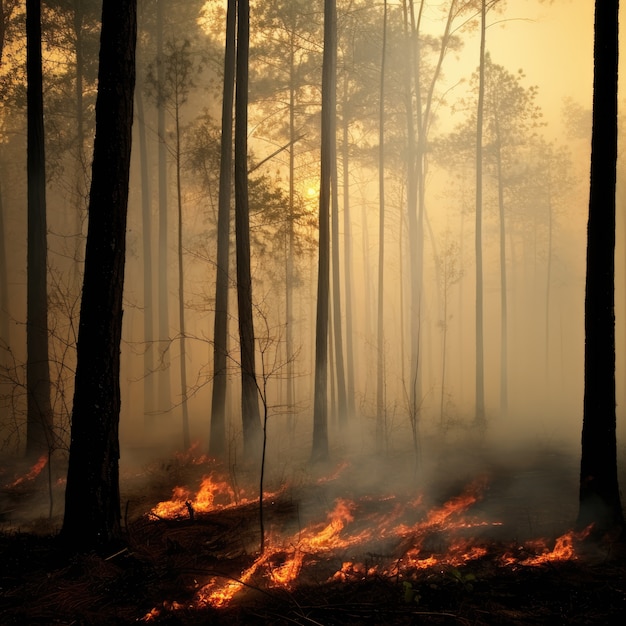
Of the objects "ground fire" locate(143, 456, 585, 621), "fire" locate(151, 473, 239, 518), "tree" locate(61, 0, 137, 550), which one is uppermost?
"tree" locate(61, 0, 137, 550)

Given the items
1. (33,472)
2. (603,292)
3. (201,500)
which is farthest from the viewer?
(33,472)

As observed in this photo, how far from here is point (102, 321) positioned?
5426 mm

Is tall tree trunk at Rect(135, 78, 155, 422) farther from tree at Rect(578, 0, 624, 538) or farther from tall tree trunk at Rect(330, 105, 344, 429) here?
tree at Rect(578, 0, 624, 538)

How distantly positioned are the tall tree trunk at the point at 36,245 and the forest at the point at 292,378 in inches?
1.9

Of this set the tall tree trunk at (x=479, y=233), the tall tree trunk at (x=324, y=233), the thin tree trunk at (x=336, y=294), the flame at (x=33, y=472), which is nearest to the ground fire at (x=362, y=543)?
the tall tree trunk at (x=324, y=233)

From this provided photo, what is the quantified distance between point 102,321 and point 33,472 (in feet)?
21.7

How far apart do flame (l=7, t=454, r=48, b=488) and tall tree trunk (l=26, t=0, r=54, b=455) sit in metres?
0.31

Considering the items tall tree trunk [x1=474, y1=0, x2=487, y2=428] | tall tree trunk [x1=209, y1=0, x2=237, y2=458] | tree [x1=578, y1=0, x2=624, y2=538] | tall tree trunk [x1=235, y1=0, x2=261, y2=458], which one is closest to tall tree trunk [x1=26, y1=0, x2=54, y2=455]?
tall tree trunk [x1=209, y1=0, x2=237, y2=458]

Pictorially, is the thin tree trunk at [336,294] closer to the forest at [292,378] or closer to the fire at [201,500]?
the forest at [292,378]

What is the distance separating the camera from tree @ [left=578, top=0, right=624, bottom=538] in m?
6.04

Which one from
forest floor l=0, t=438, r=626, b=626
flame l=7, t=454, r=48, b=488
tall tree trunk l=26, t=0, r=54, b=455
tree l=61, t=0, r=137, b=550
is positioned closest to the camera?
forest floor l=0, t=438, r=626, b=626

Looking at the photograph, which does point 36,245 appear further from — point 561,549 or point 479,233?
point 479,233

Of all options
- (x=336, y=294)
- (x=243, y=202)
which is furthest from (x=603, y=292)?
(x=336, y=294)

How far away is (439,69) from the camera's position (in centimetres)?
1703
